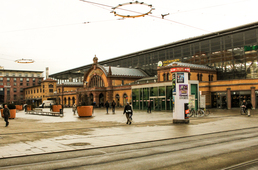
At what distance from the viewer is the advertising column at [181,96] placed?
848 inches

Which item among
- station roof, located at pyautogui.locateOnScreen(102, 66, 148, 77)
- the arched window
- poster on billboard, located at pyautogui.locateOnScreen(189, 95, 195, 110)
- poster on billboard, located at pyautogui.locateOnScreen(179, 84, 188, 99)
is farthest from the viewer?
the arched window

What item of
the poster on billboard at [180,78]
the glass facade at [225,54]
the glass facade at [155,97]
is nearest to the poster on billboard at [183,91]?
the poster on billboard at [180,78]

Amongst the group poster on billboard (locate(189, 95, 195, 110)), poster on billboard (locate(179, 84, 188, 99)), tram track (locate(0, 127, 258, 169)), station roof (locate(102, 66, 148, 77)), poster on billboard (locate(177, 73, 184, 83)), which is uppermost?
station roof (locate(102, 66, 148, 77))

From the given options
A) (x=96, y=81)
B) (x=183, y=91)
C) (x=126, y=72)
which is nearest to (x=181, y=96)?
(x=183, y=91)

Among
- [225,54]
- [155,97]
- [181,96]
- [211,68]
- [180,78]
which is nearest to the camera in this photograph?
[181,96]

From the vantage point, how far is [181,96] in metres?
21.5

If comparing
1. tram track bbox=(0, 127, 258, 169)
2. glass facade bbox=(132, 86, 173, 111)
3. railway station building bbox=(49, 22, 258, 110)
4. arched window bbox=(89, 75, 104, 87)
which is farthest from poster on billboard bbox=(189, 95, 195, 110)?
arched window bbox=(89, 75, 104, 87)

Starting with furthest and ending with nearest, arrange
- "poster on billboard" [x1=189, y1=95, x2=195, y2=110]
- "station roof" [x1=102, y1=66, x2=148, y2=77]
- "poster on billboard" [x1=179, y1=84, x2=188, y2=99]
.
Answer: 1. "station roof" [x1=102, y1=66, x2=148, y2=77]
2. "poster on billboard" [x1=189, y1=95, x2=195, y2=110]
3. "poster on billboard" [x1=179, y1=84, x2=188, y2=99]

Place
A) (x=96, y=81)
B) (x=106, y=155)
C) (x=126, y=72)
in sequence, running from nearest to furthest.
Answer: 1. (x=106, y=155)
2. (x=126, y=72)
3. (x=96, y=81)

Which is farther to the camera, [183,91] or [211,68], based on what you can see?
[211,68]

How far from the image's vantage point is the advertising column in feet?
70.7

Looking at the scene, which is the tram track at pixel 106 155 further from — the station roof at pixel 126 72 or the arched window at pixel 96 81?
the arched window at pixel 96 81

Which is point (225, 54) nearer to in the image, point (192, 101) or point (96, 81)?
point (192, 101)

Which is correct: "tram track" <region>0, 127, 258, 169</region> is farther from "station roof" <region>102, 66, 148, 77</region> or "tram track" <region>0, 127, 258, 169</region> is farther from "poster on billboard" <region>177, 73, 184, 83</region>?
"station roof" <region>102, 66, 148, 77</region>
